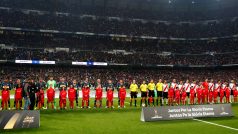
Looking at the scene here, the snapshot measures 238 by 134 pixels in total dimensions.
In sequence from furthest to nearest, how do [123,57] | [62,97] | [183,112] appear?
[123,57] → [62,97] → [183,112]

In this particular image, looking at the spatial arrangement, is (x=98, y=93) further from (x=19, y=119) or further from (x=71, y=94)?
(x=19, y=119)

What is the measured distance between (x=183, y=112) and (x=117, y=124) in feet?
13.2

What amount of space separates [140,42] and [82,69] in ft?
51.6

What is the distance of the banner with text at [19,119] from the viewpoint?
12.7 m

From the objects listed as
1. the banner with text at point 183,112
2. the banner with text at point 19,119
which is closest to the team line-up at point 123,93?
the banner with text at point 19,119

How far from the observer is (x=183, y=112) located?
16375 millimetres

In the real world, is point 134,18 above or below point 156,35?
above

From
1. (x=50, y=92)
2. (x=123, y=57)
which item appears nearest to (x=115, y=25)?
(x=123, y=57)

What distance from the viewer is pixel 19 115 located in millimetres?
12938

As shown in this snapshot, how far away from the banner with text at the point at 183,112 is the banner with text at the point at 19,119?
5.58 m

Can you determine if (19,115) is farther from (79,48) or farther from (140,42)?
(140,42)

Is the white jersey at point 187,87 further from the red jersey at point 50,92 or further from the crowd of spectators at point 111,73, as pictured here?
the crowd of spectators at point 111,73

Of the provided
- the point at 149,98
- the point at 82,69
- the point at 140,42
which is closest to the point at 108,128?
the point at 149,98

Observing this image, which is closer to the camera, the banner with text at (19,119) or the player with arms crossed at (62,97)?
the banner with text at (19,119)
